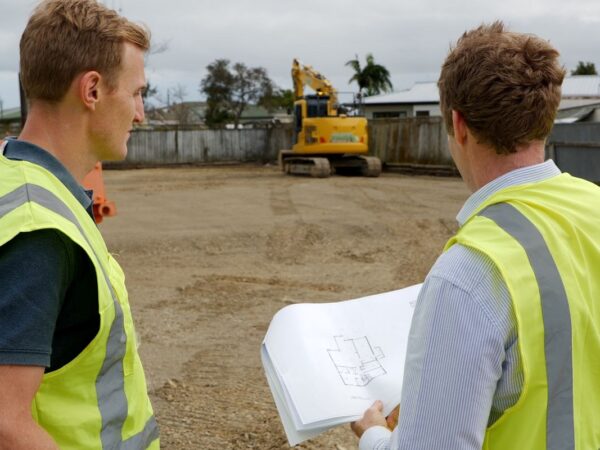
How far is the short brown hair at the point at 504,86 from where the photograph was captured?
1.76m

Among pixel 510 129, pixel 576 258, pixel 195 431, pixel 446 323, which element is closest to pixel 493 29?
pixel 510 129

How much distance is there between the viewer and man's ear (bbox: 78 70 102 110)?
1.95m

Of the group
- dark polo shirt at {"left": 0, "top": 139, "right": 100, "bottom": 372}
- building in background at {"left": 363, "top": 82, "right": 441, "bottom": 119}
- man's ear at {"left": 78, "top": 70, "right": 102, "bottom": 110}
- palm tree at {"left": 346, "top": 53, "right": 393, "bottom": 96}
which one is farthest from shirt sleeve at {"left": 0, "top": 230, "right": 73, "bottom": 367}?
palm tree at {"left": 346, "top": 53, "right": 393, "bottom": 96}

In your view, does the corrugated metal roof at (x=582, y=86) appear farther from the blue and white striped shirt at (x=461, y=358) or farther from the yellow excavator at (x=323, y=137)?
the blue and white striped shirt at (x=461, y=358)

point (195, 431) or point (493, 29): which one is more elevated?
point (493, 29)

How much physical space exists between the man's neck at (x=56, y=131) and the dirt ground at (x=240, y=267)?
3232 mm

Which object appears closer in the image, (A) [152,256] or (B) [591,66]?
(A) [152,256]

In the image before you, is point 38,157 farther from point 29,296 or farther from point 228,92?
point 228,92

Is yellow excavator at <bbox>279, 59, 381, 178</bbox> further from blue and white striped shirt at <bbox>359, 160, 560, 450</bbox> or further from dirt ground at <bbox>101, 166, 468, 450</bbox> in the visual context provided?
blue and white striped shirt at <bbox>359, 160, 560, 450</bbox>

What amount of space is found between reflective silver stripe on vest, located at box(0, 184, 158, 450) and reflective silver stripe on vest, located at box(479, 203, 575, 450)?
87cm

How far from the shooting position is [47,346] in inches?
64.9

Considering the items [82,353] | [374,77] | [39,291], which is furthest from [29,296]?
[374,77]

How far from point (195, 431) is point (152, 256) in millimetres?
6758

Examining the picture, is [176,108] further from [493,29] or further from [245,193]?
[493,29]
